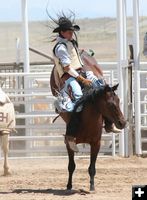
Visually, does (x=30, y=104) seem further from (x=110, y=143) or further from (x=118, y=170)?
(x=118, y=170)

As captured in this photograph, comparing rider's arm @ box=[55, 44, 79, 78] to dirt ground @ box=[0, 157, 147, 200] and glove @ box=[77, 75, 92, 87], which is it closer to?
glove @ box=[77, 75, 92, 87]

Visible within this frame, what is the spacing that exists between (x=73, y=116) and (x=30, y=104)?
16.2ft

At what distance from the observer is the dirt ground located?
966 cm

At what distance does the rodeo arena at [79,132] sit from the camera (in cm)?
1011

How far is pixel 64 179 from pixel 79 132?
1441mm

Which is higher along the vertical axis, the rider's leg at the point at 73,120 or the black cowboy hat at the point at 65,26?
the black cowboy hat at the point at 65,26

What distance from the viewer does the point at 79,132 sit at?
33.0ft

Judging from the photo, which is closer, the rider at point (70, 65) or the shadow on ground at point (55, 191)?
the shadow on ground at point (55, 191)

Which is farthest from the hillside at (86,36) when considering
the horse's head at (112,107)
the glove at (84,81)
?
the horse's head at (112,107)

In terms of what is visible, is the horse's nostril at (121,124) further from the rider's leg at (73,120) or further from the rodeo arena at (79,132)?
the rider's leg at (73,120)

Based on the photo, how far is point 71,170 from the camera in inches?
400

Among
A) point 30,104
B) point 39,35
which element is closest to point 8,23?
point 39,35

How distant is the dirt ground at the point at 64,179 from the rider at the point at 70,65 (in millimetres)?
698

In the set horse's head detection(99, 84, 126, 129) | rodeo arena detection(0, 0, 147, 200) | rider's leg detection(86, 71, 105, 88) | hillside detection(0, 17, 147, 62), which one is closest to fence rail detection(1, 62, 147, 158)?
rodeo arena detection(0, 0, 147, 200)
